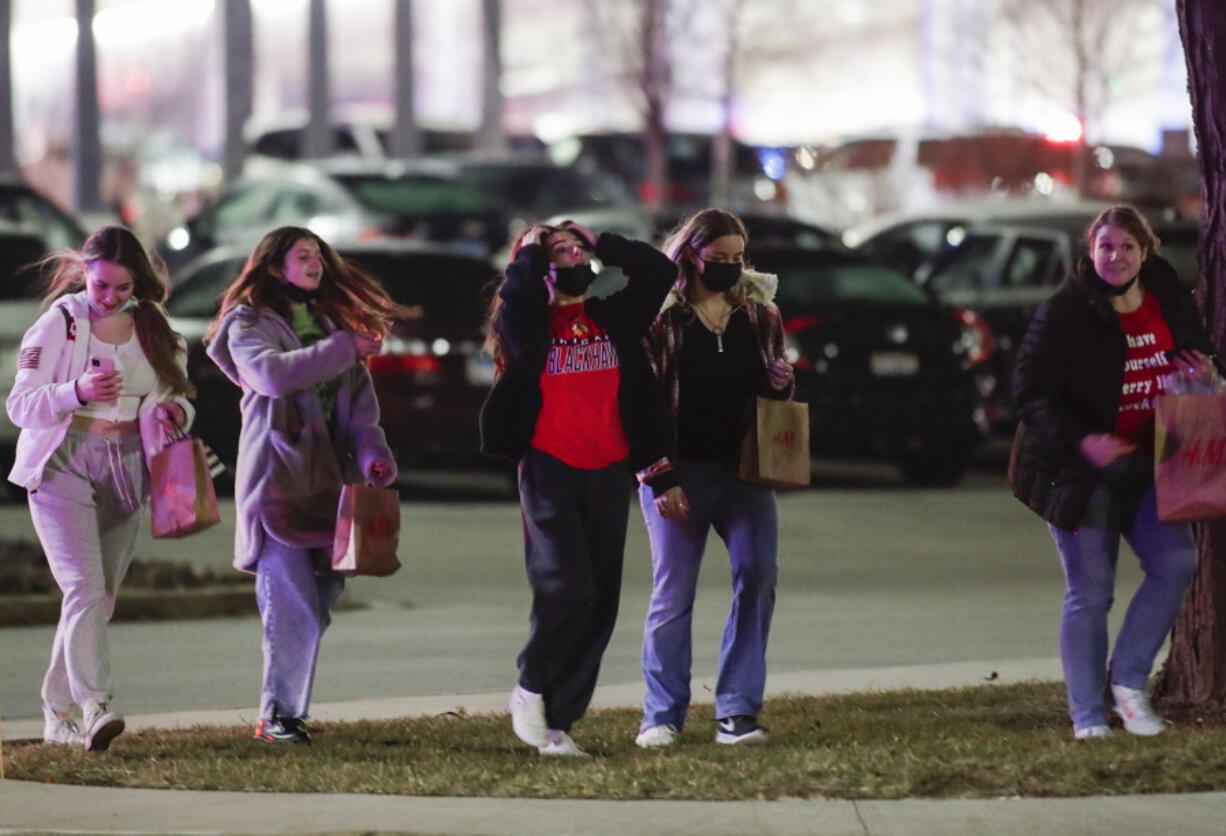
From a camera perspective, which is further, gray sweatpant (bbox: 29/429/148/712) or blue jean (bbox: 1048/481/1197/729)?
gray sweatpant (bbox: 29/429/148/712)

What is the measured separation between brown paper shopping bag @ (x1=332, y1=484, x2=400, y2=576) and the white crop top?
2.37ft

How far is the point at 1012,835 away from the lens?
713 cm

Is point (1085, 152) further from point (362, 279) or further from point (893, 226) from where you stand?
point (362, 279)

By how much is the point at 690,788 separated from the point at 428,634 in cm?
432

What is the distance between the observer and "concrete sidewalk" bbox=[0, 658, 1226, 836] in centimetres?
721

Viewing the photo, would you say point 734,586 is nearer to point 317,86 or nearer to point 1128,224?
point 1128,224

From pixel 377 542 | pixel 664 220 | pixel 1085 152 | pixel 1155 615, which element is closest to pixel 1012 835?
pixel 1155 615

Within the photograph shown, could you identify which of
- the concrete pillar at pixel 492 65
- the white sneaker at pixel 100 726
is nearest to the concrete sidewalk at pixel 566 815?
the white sneaker at pixel 100 726

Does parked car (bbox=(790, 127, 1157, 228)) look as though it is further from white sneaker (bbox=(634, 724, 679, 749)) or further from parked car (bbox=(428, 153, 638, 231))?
white sneaker (bbox=(634, 724, 679, 749))

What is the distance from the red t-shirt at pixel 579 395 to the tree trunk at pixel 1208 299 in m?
2.07

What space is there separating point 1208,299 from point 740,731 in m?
2.10

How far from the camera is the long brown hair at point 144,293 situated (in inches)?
341

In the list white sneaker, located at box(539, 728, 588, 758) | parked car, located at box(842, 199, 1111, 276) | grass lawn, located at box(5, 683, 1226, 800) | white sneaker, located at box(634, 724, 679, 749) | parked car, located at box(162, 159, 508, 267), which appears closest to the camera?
grass lawn, located at box(5, 683, 1226, 800)

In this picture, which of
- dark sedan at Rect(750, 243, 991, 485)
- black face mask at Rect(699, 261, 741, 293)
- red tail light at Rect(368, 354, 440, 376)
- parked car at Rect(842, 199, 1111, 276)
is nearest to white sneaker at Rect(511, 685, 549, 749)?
black face mask at Rect(699, 261, 741, 293)
